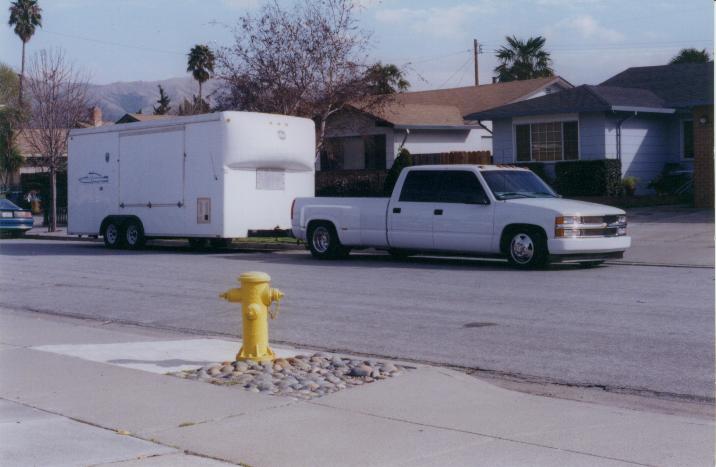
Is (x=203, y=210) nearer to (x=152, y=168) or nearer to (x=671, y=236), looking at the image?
(x=152, y=168)

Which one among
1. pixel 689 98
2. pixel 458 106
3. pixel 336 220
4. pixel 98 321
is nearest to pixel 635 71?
pixel 689 98

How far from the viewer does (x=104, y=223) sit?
83.0 feet

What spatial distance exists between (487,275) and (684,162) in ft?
59.6

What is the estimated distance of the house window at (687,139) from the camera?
32125 millimetres

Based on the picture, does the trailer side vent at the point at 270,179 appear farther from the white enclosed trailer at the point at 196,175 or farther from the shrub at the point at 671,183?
the shrub at the point at 671,183

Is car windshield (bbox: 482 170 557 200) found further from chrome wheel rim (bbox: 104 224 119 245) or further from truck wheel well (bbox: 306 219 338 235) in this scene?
chrome wheel rim (bbox: 104 224 119 245)

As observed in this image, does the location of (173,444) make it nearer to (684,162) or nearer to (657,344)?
(657,344)

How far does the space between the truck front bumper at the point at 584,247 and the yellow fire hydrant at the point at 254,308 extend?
8696mm

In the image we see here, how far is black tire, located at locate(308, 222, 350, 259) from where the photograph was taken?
20.1 metres

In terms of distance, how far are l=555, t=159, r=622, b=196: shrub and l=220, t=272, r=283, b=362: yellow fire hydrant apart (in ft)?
74.7

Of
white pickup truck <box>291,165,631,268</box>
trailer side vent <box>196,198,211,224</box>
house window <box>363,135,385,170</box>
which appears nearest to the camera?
white pickup truck <box>291,165,631,268</box>

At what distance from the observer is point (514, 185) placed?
1825 cm

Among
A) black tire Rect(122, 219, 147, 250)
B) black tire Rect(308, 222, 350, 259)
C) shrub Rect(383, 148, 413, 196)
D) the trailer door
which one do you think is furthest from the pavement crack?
shrub Rect(383, 148, 413, 196)

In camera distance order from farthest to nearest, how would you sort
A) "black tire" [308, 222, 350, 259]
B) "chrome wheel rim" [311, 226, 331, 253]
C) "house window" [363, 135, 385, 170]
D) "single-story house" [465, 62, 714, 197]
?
"house window" [363, 135, 385, 170] → "single-story house" [465, 62, 714, 197] → "chrome wheel rim" [311, 226, 331, 253] → "black tire" [308, 222, 350, 259]
